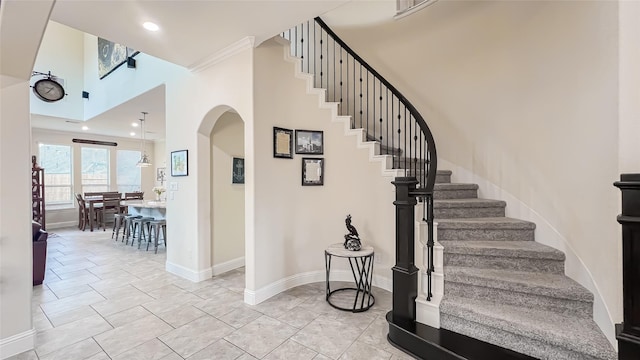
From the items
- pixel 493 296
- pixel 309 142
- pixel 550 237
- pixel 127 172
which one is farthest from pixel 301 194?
pixel 127 172

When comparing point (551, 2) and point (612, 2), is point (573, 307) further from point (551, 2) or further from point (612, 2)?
point (551, 2)

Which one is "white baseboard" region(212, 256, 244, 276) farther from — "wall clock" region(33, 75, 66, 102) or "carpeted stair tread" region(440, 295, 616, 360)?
"wall clock" region(33, 75, 66, 102)

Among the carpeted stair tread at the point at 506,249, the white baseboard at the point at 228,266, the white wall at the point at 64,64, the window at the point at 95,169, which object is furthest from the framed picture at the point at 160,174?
the carpeted stair tread at the point at 506,249

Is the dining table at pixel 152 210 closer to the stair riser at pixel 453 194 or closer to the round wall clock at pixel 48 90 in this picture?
the round wall clock at pixel 48 90

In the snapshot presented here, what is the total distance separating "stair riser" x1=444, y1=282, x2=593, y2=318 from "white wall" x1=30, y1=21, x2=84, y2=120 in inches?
336

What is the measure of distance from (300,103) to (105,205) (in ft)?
23.7

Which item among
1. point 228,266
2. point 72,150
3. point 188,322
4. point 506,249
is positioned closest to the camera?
point 506,249

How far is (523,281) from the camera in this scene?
210 cm

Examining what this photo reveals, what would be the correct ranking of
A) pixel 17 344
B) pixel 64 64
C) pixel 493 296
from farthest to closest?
pixel 64 64
pixel 493 296
pixel 17 344

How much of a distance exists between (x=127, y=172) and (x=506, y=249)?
10.7 metres

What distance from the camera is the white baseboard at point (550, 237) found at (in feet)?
5.83

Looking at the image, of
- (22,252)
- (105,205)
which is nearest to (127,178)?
(105,205)

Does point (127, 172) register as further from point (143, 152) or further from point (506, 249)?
point (506, 249)

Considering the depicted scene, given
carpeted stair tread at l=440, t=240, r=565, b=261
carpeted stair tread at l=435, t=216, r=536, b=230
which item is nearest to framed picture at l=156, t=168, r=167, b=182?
carpeted stair tread at l=435, t=216, r=536, b=230
